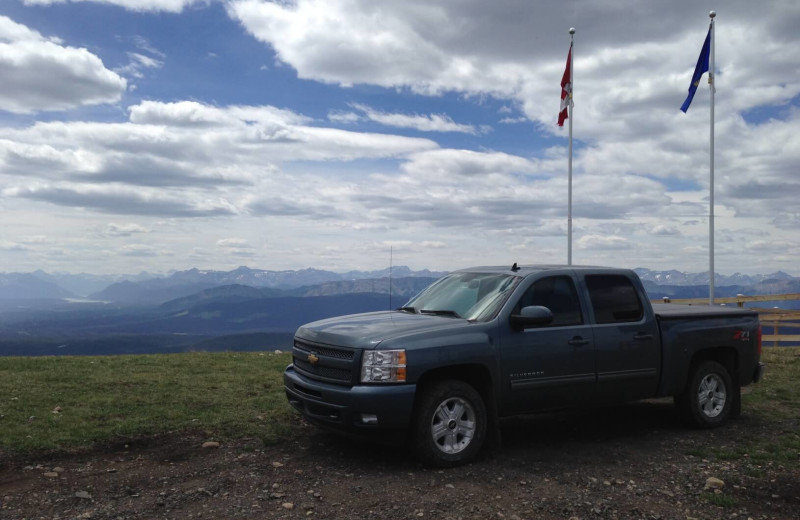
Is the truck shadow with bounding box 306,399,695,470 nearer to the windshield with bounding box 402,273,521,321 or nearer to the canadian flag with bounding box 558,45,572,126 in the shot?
the windshield with bounding box 402,273,521,321

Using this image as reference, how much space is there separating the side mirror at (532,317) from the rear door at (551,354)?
0.29ft

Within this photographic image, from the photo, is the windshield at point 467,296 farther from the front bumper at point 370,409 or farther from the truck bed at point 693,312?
the truck bed at point 693,312

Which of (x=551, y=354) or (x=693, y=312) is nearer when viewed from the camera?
(x=551, y=354)

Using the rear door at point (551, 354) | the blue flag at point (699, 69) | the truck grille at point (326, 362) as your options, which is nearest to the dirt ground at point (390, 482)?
the rear door at point (551, 354)

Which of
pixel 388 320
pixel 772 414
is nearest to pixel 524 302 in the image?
pixel 388 320

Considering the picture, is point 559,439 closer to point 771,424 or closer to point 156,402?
point 771,424

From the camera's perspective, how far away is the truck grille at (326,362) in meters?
6.19

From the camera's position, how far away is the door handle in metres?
7.05

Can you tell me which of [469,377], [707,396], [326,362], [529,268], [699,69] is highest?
[699,69]

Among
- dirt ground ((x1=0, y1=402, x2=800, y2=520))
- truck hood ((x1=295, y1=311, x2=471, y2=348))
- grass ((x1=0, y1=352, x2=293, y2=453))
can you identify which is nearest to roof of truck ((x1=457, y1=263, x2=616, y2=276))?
truck hood ((x1=295, y1=311, x2=471, y2=348))

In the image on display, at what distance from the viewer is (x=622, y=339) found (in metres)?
7.40

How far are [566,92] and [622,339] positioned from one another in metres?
14.5

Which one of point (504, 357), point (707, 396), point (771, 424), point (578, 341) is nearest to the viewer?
point (504, 357)

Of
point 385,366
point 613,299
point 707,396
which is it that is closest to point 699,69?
point 707,396
